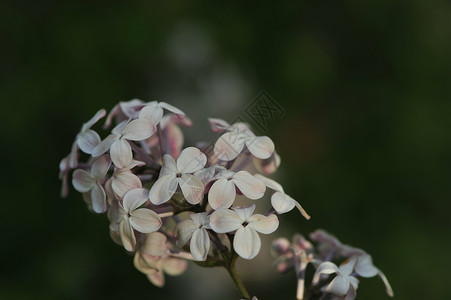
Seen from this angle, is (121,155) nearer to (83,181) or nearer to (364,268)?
(83,181)

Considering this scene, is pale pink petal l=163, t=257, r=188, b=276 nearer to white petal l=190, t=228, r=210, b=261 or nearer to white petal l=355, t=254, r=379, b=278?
white petal l=190, t=228, r=210, b=261

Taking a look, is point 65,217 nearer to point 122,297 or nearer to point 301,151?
point 122,297

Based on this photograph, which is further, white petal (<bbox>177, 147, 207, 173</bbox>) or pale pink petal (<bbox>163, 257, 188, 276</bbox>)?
pale pink petal (<bbox>163, 257, 188, 276</bbox>)

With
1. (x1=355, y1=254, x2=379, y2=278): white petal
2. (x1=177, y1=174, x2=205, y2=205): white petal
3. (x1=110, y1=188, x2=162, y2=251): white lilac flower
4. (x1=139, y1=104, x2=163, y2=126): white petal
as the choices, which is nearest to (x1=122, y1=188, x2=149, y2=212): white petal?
(x1=110, y1=188, x2=162, y2=251): white lilac flower

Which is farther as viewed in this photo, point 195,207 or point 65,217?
point 65,217

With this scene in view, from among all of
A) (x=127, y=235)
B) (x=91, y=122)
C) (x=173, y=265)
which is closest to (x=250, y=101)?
(x=173, y=265)

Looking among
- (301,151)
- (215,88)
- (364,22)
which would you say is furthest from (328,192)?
(364,22)
